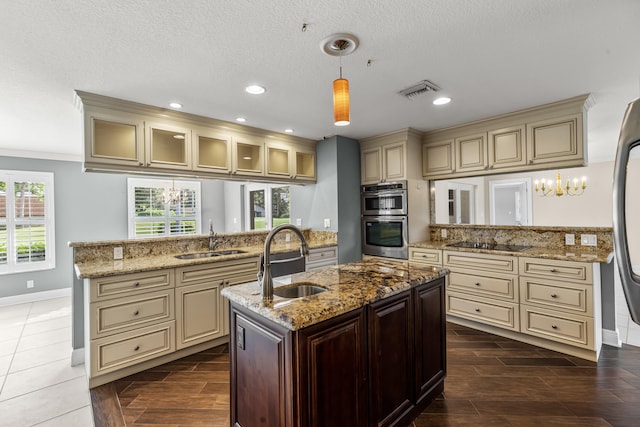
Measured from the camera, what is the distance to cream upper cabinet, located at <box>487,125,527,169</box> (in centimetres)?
332

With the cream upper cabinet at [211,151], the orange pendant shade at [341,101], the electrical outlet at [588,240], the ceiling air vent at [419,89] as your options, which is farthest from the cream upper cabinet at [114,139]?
the electrical outlet at [588,240]

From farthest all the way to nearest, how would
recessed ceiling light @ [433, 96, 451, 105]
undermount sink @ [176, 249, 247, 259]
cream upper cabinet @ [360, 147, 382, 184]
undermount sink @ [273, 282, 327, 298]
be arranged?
1. cream upper cabinet @ [360, 147, 382, 184]
2. undermount sink @ [176, 249, 247, 259]
3. recessed ceiling light @ [433, 96, 451, 105]
4. undermount sink @ [273, 282, 327, 298]

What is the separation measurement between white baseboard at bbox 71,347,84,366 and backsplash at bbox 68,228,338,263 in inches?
32.3

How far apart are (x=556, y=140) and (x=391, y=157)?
178cm

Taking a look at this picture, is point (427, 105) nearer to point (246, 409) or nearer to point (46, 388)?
point (246, 409)

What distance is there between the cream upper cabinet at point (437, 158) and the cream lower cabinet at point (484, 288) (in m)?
1.12

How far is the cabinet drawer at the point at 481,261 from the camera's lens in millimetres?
3160

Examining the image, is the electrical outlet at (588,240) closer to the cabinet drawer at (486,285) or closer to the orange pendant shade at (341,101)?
the cabinet drawer at (486,285)

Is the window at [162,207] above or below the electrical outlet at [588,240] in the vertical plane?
above

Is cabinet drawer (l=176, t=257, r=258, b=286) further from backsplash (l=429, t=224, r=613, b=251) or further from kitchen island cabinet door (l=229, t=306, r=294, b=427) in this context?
backsplash (l=429, t=224, r=613, b=251)

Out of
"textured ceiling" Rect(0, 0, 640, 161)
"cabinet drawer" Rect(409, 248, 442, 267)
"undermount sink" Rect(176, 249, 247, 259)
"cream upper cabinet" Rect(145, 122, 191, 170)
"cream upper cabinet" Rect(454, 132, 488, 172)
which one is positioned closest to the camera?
"textured ceiling" Rect(0, 0, 640, 161)

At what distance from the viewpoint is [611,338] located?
2957 mm

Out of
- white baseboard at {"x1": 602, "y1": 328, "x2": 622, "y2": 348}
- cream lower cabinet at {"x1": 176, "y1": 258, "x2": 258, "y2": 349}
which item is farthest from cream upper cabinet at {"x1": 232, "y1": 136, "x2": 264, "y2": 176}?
white baseboard at {"x1": 602, "y1": 328, "x2": 622, "y2": 348}

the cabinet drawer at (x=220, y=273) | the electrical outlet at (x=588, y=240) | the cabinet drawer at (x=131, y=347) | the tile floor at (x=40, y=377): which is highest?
the electrical outlet at (x=588, y=240)
